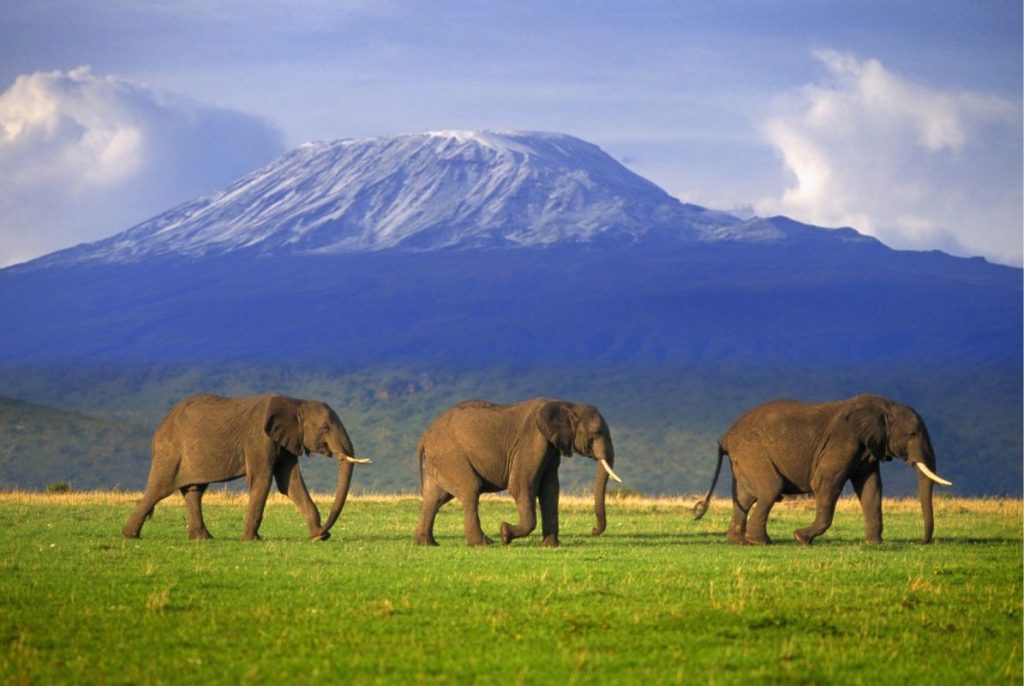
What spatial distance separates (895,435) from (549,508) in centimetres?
697

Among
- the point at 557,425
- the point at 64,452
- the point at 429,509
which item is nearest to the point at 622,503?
the point at 429,509

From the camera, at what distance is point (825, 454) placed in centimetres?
3259

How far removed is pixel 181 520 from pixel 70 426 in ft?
399

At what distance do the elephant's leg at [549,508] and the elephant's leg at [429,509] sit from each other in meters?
1.91

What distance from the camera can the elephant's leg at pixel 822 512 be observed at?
32000 millimetres

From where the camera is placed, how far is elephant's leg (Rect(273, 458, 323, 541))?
104 ft

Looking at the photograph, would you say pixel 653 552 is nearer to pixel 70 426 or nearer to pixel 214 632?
pixel 214 632

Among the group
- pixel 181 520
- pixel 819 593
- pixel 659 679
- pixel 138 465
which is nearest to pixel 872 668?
pixel 659 679

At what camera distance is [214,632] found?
19250 millimetres

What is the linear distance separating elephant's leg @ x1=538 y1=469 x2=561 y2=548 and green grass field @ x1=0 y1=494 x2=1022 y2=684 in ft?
2.15

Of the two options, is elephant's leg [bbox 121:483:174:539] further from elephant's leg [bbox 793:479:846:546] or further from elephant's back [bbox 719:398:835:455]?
elephant's leg [bbox 793:479:846:546]

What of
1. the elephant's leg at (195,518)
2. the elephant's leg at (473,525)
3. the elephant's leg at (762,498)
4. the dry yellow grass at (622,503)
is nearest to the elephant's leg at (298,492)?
the elephant's leg at (195,518)

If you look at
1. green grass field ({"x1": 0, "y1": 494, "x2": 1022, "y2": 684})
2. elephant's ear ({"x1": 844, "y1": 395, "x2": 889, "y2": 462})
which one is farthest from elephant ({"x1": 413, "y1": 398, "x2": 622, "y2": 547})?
elephant's ear ({"x1": 844, "y1": 395, "x2": 889, "y2": 462})

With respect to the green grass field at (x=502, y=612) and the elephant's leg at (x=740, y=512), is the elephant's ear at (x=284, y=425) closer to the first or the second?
the green grass field at (x=502, y=612)
